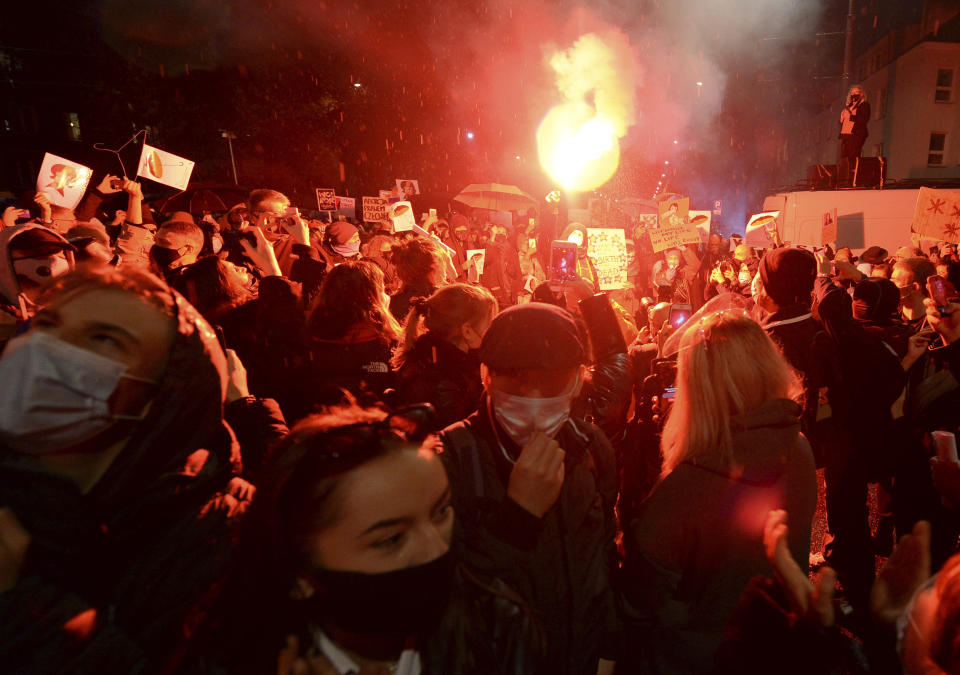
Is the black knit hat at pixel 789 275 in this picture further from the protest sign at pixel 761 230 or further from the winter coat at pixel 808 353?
the protest sign at pixel 761 230

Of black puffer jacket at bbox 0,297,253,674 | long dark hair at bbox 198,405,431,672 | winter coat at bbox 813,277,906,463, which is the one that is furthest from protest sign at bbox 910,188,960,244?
black puffer jacket at bbox 0,297,253,674

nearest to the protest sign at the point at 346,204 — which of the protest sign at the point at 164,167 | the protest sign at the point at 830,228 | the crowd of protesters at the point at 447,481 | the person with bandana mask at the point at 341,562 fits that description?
the protest sign at the point at 164,167

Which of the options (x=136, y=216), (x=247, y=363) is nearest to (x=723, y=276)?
(x=247, y=363)

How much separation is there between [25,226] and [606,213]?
12419 millimetres

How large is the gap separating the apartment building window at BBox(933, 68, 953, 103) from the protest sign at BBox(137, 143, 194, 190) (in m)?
36.9

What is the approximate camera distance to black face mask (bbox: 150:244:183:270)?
425 cm

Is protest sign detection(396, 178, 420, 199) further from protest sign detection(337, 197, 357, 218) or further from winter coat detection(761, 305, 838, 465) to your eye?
winter coat detection(761, 305, 838, 465)

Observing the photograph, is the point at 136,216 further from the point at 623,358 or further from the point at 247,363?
the point at 623,358

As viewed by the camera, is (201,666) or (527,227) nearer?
(201,666)

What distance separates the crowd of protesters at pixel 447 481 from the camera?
1228mm

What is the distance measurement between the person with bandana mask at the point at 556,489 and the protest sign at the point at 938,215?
26.4 ft

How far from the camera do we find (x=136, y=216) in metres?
6.14

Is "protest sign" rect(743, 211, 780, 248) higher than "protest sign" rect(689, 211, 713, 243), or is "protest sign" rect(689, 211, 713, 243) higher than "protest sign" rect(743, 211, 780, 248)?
"protest sign" rect(689, 211, 713, 243)

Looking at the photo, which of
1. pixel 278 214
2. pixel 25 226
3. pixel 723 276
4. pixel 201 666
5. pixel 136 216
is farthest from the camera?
pixel 723 276
